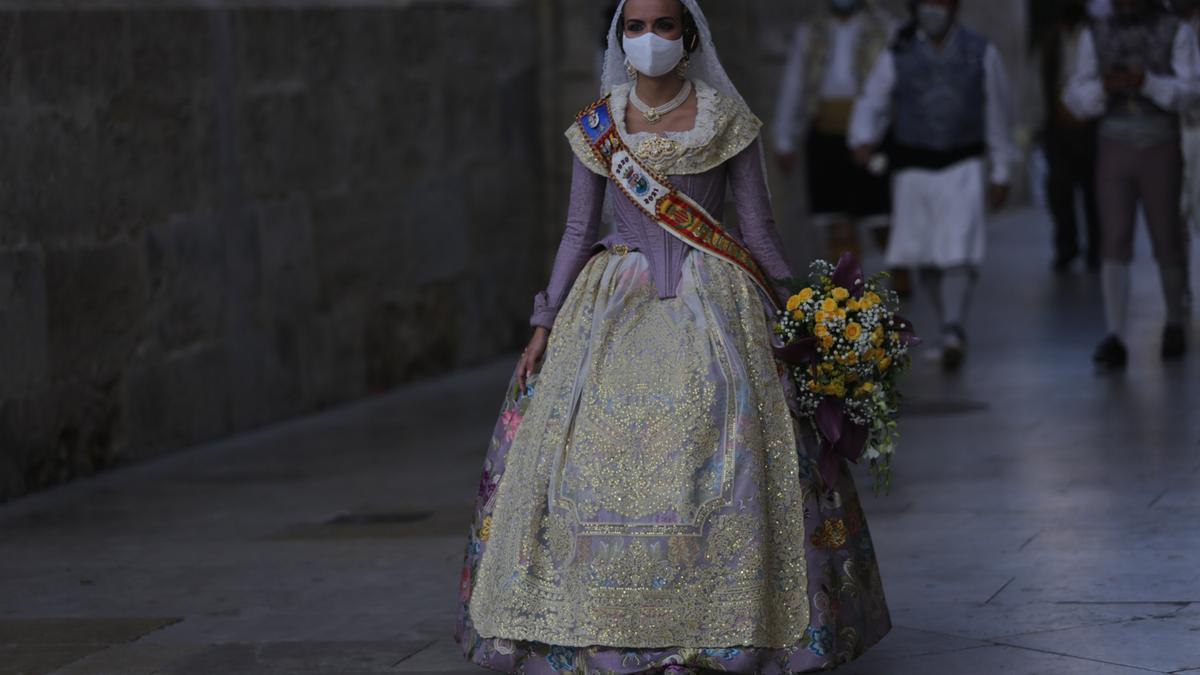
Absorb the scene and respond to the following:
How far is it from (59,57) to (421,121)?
3407mm

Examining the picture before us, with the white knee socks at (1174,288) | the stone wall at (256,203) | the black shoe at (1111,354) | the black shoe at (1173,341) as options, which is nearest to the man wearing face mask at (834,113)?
the stone wall at (256,203)

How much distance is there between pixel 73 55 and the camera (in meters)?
9.55

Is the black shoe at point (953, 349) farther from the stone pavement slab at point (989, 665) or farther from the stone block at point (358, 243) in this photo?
the stone pavement slab at point (989, 665)

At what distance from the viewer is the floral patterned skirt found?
18.4 feet

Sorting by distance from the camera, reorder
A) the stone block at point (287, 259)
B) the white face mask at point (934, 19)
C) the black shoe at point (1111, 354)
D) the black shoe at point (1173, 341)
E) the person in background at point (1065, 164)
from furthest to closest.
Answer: the person in background at point (1065, 164)
the white face mask at point (934, 19)
the black shoe at point (1173, 341)
the black shoe at point (1111, 354)
the stone block at point (287, 259)

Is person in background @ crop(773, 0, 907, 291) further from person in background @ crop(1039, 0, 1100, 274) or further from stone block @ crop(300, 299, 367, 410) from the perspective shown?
stone block @ crop(300, 299, 367, 410)

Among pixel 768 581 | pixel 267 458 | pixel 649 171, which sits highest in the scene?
pixel 649 171

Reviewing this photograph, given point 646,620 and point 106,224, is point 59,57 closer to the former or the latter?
point 106,224

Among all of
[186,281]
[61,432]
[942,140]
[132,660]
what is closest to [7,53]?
[61,432]

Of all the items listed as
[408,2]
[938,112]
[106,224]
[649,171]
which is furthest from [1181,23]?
[649,171]

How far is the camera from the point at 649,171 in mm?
5961

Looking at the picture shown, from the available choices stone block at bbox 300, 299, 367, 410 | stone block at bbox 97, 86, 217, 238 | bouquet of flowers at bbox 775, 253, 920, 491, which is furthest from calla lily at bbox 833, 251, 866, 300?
stone block at bbox 300, 299, 367, 410

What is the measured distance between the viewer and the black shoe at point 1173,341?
1161cm

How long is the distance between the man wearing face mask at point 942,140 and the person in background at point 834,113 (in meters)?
1.55
